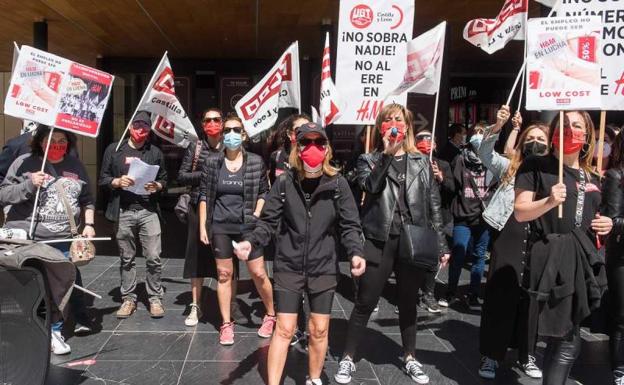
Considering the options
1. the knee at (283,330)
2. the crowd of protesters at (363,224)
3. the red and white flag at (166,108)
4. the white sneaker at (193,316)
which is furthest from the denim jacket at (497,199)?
the red and white flag at (166,108)

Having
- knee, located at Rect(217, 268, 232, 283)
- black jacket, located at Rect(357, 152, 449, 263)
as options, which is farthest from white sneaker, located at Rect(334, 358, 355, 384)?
knee, located at Rect(217, 268, 232, 283)

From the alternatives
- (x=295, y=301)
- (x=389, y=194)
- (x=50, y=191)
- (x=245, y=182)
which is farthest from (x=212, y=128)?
(x=295, y=301)

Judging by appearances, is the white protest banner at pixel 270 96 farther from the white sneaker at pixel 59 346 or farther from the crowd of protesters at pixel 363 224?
the white sneaker at pixel 59 346

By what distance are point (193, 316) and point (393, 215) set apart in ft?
8.07

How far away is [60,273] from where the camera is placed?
3.59m

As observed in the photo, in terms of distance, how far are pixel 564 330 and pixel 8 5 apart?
9643 mm

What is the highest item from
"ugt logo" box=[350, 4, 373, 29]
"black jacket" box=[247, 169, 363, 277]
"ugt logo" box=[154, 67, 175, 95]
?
"ugt logo" box=[350, 4, 373, 29]

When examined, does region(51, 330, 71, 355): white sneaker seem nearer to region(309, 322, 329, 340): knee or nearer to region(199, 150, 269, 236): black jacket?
region(199, 150, 269, 236): black jacket

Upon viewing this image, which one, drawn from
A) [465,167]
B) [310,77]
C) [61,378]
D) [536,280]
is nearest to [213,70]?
[310,77]

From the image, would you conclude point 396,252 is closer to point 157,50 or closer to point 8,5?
point 8,5

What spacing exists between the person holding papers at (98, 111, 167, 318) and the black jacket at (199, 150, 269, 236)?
804 mm

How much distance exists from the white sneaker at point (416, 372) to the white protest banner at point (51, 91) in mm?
3203

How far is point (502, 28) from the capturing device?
218 inches

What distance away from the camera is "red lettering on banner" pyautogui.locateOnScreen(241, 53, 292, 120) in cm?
575
